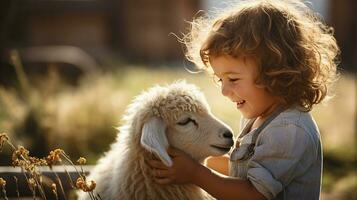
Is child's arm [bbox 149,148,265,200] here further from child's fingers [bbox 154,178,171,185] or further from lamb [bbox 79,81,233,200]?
lamb [bbox 79,81,233,200]

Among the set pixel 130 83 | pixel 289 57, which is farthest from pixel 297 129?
pixel 130 83

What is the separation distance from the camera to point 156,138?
3436mm

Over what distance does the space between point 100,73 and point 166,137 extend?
30.1 feet

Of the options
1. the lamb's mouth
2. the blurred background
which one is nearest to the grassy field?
the blurred background

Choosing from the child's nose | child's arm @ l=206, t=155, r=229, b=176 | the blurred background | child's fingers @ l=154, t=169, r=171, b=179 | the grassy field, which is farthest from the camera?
the blurred background

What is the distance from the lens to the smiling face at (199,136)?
3635 millimetres

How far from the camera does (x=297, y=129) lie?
3.42 metres

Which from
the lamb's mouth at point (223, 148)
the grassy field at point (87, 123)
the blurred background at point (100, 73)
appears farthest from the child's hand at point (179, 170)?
the grassy field at point (87, 123)

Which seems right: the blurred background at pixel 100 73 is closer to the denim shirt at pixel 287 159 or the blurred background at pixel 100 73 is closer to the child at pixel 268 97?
the child at pixel 268 97

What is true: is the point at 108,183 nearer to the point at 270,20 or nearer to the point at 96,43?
the point at 270,20

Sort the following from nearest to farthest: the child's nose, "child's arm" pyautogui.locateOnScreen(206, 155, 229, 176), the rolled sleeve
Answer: the rolled sleeve, the child's nose, "child's arm" pyautogui.locateOnScreen(206, 155, 229, 176)

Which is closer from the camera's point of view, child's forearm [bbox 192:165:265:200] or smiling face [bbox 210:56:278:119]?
child's forearm [bbox 192:165:265:200]

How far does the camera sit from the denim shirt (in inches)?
132

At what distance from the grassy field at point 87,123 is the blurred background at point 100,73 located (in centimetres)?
1
